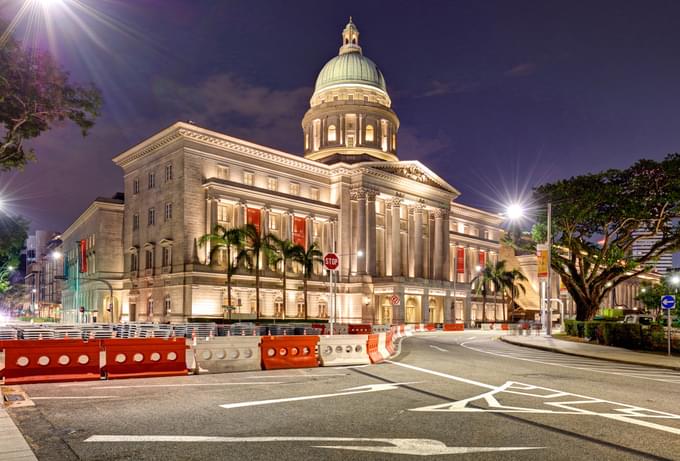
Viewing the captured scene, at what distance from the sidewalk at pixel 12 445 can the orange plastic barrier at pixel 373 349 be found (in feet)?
45.3

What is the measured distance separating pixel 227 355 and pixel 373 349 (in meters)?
6.37

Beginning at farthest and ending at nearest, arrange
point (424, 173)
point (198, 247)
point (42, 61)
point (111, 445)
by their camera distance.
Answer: point (424, 173) → point (198, 247) → point (42, 61) → point (111, 445)

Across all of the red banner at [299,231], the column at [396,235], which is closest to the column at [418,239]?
the column at [396,235]

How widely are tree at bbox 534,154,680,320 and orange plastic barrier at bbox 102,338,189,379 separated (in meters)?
34.1

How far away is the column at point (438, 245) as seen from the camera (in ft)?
286

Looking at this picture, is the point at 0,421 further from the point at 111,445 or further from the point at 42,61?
the point at 42,61

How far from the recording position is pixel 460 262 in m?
97.8

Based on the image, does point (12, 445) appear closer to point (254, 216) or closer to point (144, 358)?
point (144, 358)

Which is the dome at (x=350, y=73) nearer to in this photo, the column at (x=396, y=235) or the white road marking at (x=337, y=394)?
the column at (x=396, y=235)

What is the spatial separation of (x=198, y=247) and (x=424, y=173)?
124ft

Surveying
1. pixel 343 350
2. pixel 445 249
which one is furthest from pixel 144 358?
pixel 445 249

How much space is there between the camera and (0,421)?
9539mm

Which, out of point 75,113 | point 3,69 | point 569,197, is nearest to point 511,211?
point 569,197

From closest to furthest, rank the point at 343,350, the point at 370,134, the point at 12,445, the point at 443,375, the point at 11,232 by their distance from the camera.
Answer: the point at 12,445, the point at 443,375, the point at 343,350, the point at 11,232, the point at 370,134
